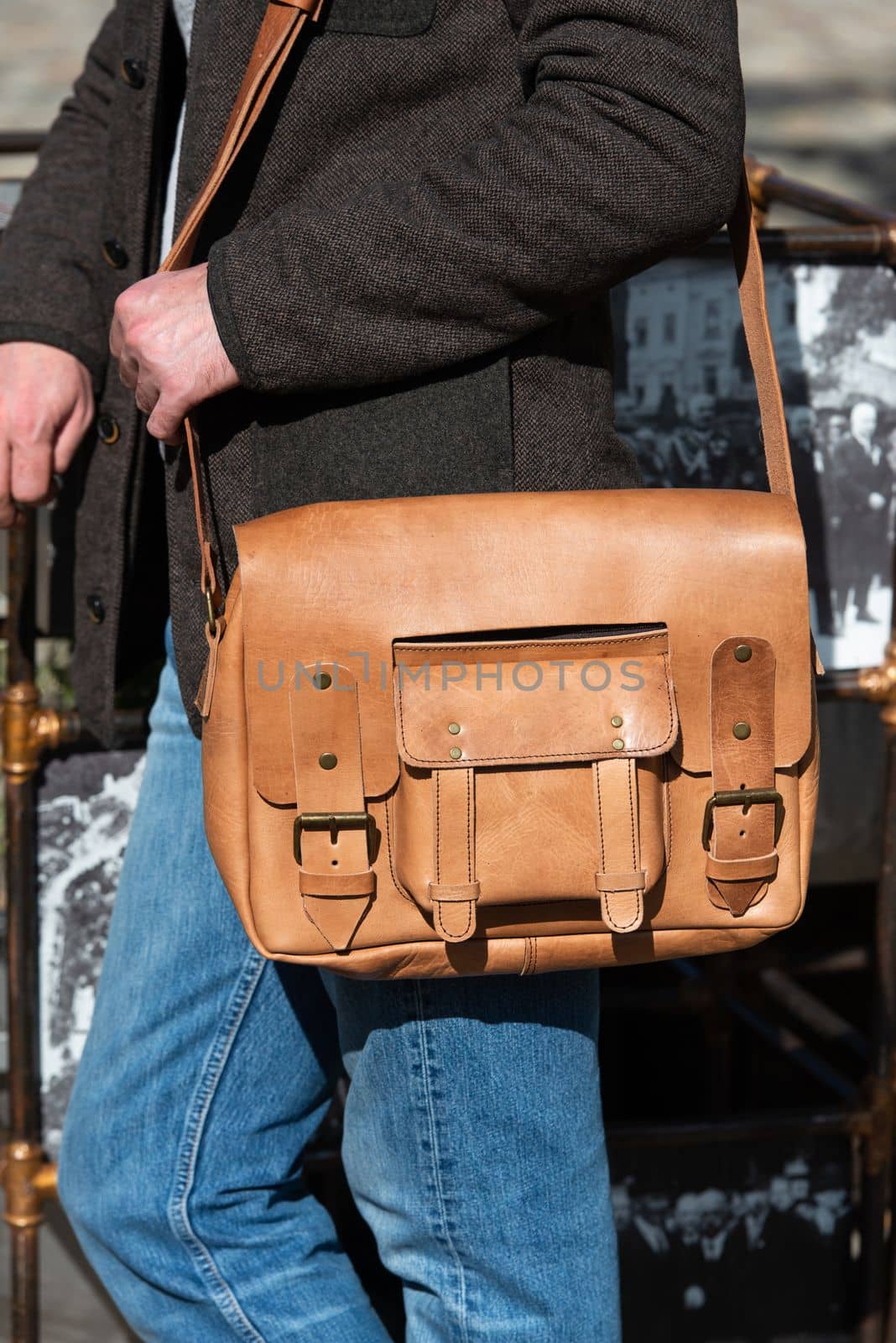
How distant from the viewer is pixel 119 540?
139cm

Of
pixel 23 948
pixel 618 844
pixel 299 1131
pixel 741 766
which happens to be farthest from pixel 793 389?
pixel 23 948

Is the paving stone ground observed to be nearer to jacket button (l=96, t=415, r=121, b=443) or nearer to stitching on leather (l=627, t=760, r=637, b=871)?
jacket button (l=96, t=415, r=121, b=443)

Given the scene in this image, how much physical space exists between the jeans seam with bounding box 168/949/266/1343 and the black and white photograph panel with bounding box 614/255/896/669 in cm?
79

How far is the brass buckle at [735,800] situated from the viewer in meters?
1.11

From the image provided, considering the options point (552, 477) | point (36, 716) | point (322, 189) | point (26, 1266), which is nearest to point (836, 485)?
point (552, 477)

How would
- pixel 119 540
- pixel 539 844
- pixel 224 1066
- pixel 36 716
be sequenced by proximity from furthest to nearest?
→ pixel 36 716
pixel 119 540
pixel 224 1066
pixel 539 844

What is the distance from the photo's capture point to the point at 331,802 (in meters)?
1.06

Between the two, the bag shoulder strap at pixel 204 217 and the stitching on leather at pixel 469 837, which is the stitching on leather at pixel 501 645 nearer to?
the stitching on leather at pixel 469 837

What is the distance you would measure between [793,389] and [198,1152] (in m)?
1.09

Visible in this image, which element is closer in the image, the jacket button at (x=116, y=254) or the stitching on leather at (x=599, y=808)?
the stitching on leather at (x=599, y=808)

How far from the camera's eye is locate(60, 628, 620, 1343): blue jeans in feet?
3.68

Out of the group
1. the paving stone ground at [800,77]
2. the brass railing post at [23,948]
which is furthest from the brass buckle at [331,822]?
the paving stone ground at [800,77]

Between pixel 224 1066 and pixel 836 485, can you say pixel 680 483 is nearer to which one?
pixel 836 485

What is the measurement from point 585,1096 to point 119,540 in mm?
673
